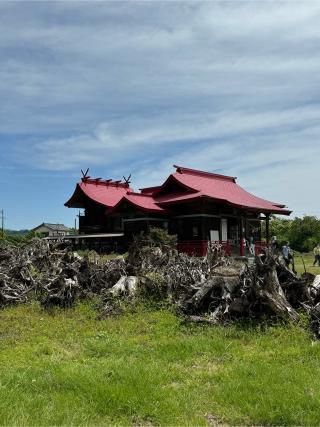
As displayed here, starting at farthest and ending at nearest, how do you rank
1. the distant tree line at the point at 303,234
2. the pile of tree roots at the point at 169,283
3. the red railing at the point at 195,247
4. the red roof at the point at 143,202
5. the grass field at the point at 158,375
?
the distant tree line at the point at 303,234, the red roof at the point at 143,202, the red railing at the point at 195,247, the pile of tree roots at the point at 169,283, the grass field at the point at 158,375

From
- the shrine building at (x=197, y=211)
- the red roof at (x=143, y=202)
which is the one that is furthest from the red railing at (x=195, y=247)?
the red roof at (x=143, y=202)

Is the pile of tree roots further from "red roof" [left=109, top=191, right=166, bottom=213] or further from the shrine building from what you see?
"red roof" [left=109, top=191, right=166, bottom=213]

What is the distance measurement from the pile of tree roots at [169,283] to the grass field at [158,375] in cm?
59

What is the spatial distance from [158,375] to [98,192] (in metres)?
34.8

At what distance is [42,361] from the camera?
6.70 metres

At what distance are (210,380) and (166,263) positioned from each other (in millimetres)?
7707

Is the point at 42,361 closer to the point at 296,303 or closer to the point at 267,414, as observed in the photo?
the point at 267,414

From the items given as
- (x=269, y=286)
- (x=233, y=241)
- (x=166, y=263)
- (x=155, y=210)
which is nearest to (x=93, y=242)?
(x=155, y=210)

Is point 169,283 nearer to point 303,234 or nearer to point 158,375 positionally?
point 158,375

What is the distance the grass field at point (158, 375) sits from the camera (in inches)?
187

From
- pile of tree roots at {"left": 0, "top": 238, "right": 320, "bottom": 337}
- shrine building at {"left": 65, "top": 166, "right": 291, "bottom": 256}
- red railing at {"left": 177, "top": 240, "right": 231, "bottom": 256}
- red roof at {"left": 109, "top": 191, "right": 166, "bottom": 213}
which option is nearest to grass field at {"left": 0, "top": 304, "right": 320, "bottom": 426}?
pile of tree roots at {"left": 0, "top": 238, "right": 320, "bottom": 337}

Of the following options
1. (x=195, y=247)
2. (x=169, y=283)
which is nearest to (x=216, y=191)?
(x=195, y=247)

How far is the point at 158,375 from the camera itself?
5875 mm

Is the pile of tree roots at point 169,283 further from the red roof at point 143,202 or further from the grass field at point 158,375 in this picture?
the red roof at point 143,202
